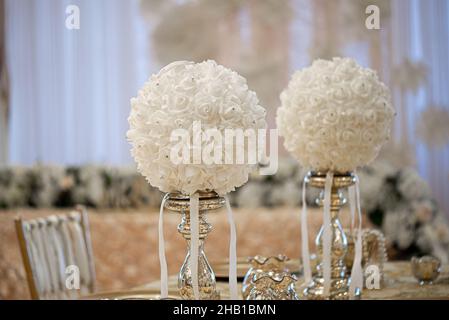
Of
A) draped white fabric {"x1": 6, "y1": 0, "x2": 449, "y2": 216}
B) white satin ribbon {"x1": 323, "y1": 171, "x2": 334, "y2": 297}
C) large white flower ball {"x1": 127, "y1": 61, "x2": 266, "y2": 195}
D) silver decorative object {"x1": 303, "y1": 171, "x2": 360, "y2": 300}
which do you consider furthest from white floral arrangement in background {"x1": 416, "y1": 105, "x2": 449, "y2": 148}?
large white flower ball {"x1": 127, "y1": 61, "x2": 266, "y2": 195}

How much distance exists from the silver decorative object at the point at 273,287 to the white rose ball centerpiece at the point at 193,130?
129 millimetres

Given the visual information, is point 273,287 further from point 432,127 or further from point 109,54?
point 109,54

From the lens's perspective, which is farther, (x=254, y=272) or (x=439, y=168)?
(x=439, y=168)

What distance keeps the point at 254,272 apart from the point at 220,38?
5.26 metres

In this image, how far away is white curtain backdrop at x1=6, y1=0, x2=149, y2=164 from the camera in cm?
702

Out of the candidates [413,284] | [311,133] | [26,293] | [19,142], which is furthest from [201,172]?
[19,142]

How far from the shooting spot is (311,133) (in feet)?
7.25

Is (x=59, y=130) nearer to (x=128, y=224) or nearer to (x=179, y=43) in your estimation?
(x=179, y=43)

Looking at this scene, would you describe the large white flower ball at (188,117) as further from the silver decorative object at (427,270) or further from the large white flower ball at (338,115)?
the silver decorative object at (427,270)

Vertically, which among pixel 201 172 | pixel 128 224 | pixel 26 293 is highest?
pixel 201 172

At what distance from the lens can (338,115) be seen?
215 centimetres

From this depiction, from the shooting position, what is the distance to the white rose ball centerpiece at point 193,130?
1.68 metres

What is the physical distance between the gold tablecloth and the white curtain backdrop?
15.1 feet

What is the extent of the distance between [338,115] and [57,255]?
1480 millimetres
